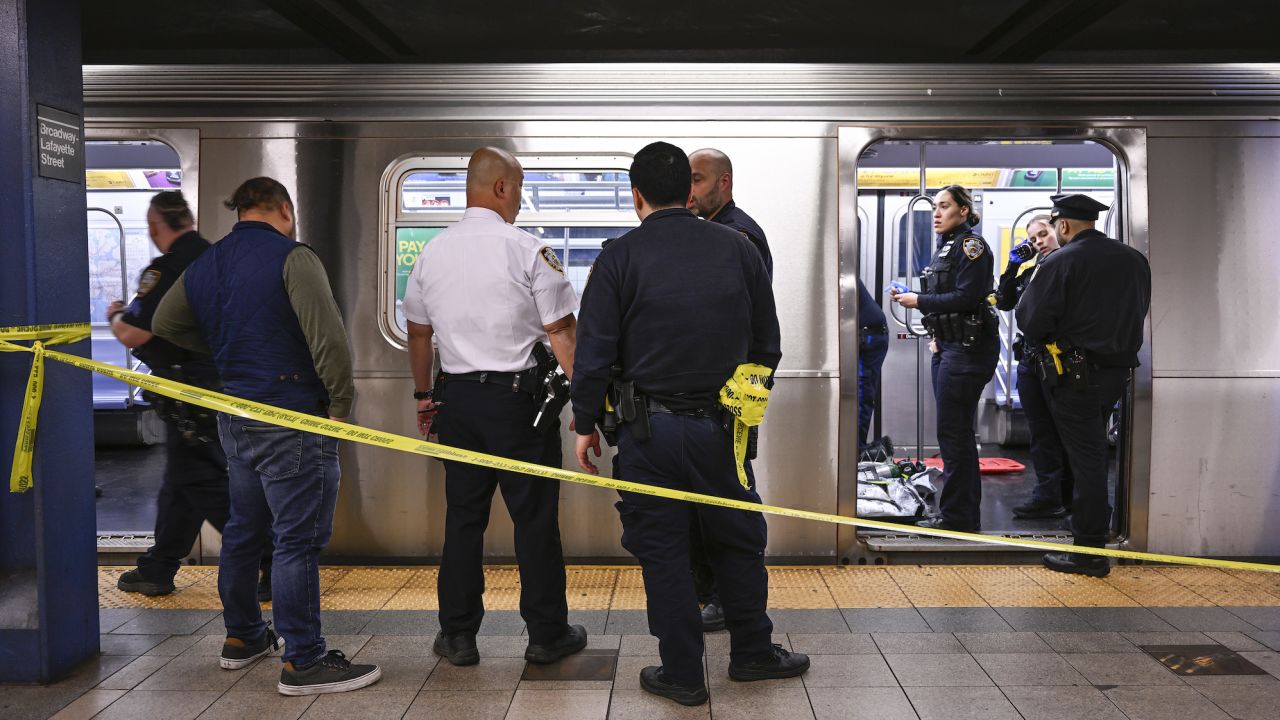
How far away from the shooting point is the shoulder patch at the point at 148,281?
4.14m

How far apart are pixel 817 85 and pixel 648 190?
1887mm

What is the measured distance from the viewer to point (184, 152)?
4.76 metres

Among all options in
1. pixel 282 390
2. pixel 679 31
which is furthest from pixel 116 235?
pixel 282 390

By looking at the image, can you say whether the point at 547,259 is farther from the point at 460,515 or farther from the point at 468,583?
the point at 468,583

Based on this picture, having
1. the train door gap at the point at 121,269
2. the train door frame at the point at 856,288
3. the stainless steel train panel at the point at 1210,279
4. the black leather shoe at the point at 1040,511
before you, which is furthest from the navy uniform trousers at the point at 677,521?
the train door gap at the point at 121,269

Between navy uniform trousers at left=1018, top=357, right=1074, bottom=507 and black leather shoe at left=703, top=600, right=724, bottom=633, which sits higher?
navy uniform trousers at left=1018, top=357, right=1074, bottom=507

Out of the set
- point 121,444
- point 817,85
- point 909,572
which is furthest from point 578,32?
point 121,444

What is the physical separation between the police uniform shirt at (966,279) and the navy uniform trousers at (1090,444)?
2.34 ft

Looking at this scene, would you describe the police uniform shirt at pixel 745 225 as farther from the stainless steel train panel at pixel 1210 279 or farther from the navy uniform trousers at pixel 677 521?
the stainless steel train panel at pixel 1210 279

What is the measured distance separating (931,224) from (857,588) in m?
5.01

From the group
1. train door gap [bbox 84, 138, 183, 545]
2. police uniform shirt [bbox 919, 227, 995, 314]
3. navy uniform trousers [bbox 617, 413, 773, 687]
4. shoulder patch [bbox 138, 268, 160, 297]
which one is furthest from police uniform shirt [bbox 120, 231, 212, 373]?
police uniform shirt [bbox 919, 227, 995, 314]

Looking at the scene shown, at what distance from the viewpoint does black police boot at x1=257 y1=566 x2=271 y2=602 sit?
4316 millimetres

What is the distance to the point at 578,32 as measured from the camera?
17.8ft

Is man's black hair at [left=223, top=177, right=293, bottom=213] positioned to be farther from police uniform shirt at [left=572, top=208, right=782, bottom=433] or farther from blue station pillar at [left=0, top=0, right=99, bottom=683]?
police uniform shirt at [left=572, top=208, right=782, bottom=433]
